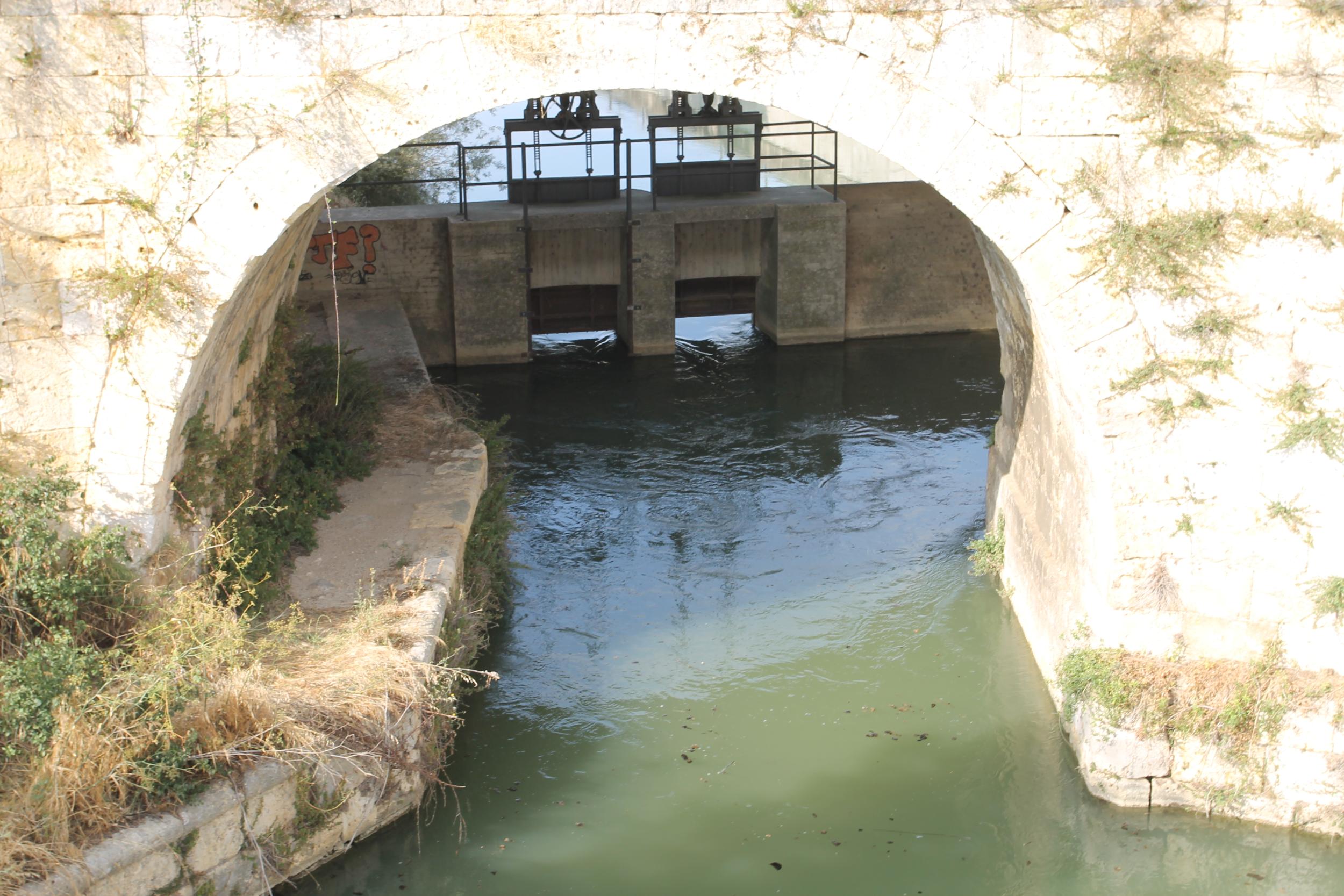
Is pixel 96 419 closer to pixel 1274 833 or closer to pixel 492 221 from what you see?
pixel 1274 833

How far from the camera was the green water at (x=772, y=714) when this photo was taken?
5742 millimetres

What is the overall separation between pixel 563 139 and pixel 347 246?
2.44 m

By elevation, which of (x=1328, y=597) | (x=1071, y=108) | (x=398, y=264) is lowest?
(x=1328, y=597)

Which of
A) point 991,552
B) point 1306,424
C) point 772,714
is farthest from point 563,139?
point 1306,424

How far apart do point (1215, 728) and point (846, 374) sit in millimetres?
7811

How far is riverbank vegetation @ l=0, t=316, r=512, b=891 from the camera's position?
4.76 metres

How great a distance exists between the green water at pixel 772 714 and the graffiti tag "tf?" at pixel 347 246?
3.20m

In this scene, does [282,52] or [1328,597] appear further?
[1328,597]

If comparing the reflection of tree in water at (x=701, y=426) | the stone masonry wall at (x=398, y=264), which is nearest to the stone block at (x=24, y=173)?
the reflection of tree in water at (x=701, y=426)

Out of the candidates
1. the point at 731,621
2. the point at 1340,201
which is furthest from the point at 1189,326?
the point at 731,621

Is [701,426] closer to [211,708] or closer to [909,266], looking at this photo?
[909,266]

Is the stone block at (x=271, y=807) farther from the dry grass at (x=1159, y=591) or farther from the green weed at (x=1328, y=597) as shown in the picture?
the green weed at (x=1328, y=597)

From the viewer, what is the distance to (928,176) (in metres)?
5.64

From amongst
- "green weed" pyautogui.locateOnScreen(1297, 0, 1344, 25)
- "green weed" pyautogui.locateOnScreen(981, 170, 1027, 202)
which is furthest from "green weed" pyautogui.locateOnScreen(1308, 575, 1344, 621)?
"green weed" pyautogui.locateOnScreen(1297, 0, 1344, 25)
